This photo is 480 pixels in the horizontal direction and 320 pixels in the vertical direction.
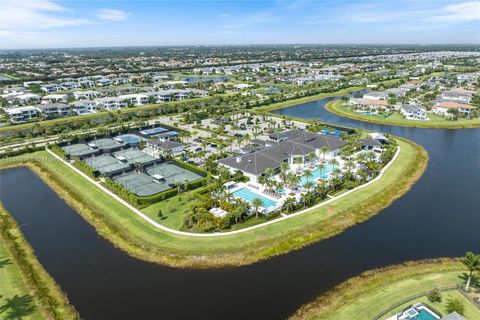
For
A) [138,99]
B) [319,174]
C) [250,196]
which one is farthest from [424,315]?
[138,99]

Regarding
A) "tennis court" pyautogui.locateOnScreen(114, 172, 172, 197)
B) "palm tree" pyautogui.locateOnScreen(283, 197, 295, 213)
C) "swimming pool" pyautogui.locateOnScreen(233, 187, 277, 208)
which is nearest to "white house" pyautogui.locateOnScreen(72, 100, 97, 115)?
"tennis court" pyautogui.locateOnScreen(114, 172, 172, 197)

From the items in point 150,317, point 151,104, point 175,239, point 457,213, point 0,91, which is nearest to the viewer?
point 150,317

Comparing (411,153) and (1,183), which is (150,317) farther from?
(411,153)

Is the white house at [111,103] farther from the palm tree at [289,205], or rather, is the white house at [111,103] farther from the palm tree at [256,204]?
the palm tree at [289,205]

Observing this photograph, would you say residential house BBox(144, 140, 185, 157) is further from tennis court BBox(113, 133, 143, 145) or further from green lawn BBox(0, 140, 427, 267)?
green lawn BBox(0, 140, 427, 267)

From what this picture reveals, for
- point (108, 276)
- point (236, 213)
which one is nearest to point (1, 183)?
point (108, 276)

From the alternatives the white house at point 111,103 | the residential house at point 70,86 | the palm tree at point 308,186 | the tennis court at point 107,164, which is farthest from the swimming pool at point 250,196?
the residential house at point 70,86

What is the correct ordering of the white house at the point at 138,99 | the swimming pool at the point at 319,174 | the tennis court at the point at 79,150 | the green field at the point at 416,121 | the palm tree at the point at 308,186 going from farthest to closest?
the white house at the point at 138,99, the green field at the point at 416,121, the tennis court at the point at 79,150, the swimming pool at the point at 319,174, the palm tree at the point at 308,186
